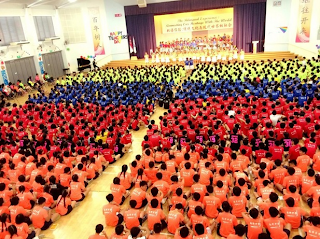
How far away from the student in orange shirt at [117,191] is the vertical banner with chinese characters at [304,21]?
16.8m

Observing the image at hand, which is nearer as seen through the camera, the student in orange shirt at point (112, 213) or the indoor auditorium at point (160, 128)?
the indoor auditorium at point (160, 128)

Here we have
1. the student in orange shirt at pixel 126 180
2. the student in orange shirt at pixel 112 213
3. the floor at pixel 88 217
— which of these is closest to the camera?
the student in orange shirt at pixel 112 213

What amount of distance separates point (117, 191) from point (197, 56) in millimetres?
16693

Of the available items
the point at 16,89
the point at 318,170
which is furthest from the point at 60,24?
the point at 318,170

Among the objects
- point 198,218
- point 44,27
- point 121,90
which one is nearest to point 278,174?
point 198,218

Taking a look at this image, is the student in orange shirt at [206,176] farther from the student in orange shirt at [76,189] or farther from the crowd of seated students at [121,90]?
the crowd of seated students at [121,90]

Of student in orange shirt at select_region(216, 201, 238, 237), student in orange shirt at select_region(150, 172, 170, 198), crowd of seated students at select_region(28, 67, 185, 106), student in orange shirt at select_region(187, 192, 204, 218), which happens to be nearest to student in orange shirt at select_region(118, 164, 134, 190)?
student in orange shirt at select_region(150, 172, 170, 198)

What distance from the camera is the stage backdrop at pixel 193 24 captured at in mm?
23047

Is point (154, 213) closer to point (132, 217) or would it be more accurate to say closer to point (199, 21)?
point (132, 217)

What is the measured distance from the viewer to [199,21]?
77.3 ft

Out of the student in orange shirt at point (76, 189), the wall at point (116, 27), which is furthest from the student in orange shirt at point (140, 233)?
the wall at point (116, 27)

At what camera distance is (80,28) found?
22750mm

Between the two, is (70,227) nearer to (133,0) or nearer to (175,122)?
(175,122)

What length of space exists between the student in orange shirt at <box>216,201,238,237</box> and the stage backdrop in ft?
69.9
